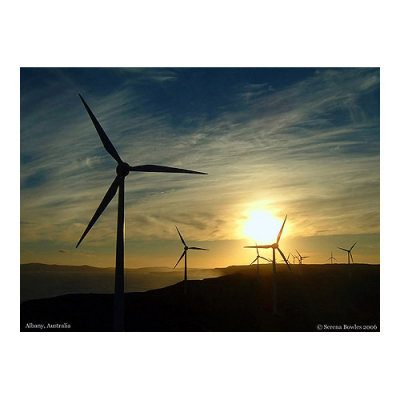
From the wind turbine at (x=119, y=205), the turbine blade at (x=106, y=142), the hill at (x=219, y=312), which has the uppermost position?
the turbine blade at (x=106, y=142)

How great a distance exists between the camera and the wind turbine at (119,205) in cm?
1281

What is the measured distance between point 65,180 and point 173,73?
5.76 metres

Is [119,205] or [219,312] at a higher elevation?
[119,205]

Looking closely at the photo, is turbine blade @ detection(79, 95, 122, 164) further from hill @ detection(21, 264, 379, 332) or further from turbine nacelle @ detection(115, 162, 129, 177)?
hill @ detection(21, 264, 379, 332)

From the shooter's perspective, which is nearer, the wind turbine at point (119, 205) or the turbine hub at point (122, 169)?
the wind turbine at point (119, 205)

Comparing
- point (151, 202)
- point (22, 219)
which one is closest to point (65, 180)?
point (22, 219)

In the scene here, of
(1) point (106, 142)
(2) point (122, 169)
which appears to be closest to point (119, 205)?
(2) point (122, 169)

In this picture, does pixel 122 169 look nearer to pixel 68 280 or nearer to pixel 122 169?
pixel 122 169

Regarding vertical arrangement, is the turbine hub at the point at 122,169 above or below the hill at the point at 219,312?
above

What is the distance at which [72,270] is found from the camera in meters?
16.5

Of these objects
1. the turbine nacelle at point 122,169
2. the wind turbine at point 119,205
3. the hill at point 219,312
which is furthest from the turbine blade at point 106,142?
the hill at point 219,312

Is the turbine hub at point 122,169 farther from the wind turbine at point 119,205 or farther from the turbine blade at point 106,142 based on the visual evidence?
the turbine blade at point 106,142

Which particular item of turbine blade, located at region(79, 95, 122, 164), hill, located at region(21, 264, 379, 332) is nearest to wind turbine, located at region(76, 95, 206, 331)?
turbine blade, located at region(79, 95, 122, 164)

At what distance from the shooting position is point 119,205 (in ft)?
43.8
